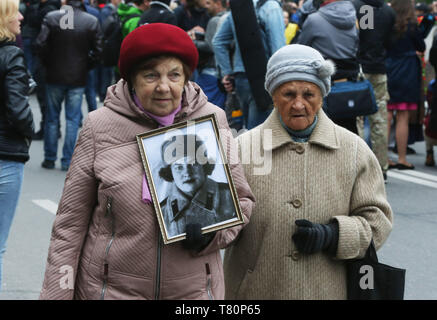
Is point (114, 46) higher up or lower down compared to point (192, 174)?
lower down

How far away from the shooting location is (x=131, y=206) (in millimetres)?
2600

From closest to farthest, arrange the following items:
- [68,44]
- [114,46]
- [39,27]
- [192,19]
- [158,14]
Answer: [158,14] → [68,44] → [114,46] → [192,19] → [39,27]

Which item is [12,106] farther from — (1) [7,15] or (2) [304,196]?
(2) [304,196]

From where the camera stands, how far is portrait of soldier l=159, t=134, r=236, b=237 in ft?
8.59

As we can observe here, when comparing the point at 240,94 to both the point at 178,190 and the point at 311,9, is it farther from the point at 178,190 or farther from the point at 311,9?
the point at 178,190

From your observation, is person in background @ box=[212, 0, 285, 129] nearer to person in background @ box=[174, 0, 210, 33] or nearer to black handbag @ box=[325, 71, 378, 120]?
black handbag @ box=[325, 71, 378, 120]

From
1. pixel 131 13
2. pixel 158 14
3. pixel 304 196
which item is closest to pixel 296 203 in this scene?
pixel 304 196

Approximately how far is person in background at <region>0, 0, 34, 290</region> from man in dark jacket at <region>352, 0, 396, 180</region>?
4205 mm

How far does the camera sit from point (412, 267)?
227 inches

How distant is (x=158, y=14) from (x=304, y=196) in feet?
18.6

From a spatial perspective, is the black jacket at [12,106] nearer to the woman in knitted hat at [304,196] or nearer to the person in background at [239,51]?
the woman in knitted hat at [304,196]

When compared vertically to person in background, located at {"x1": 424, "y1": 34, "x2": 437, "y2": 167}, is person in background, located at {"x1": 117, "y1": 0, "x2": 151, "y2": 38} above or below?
above

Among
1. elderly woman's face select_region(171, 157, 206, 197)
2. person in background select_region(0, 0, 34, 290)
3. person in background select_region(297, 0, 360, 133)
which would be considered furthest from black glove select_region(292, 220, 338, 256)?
person in background select_region(297, 0, 360, 133)

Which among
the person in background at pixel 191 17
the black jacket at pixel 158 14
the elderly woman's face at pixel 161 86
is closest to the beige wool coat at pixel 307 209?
the elderly woman's face at pixel 161 86
